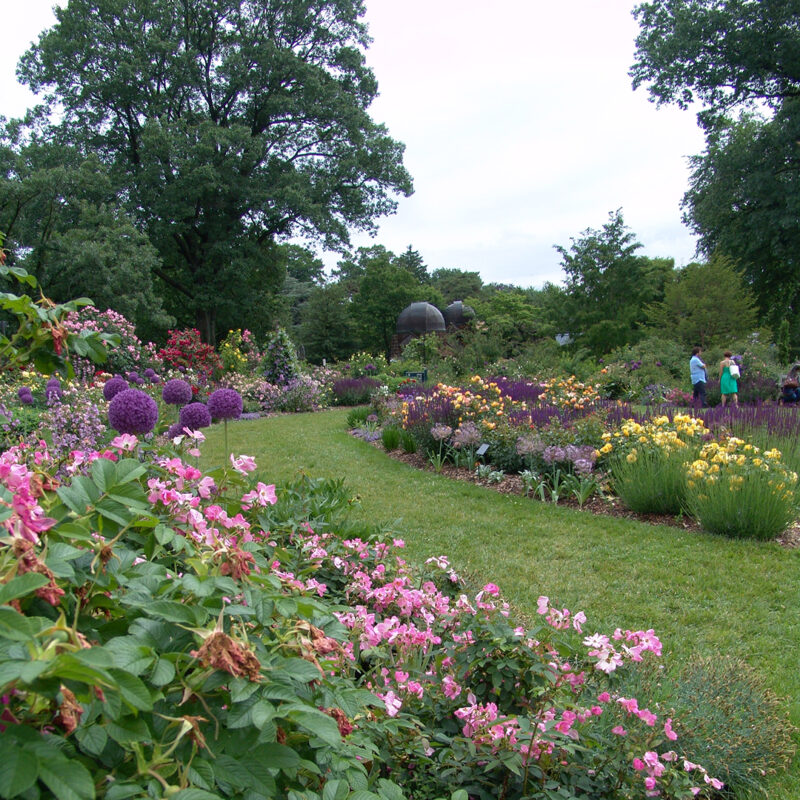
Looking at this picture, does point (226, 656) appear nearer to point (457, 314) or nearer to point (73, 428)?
point (73, 428)

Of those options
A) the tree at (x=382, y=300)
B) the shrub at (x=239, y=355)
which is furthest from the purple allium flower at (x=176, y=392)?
the tree at (x=382, y=300)

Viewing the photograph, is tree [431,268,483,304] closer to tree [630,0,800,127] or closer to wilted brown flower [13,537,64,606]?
tree [630,0,800,127]

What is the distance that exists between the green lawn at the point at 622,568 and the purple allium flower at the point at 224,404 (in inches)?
48.2

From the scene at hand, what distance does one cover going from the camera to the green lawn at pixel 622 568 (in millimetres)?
2975

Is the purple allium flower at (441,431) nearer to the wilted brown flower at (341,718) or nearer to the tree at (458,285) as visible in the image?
the wilted brown flower at (341,718)

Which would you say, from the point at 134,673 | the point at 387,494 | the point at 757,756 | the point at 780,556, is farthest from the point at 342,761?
the point at 387,494

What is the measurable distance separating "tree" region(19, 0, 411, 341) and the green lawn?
18122 mm

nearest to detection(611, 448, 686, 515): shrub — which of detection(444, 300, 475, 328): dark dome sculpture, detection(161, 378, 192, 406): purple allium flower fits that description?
detection(161, 378, 192, 406): purple allium flower

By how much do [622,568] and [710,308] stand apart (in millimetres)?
18472

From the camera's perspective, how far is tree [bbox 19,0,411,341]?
20.9m

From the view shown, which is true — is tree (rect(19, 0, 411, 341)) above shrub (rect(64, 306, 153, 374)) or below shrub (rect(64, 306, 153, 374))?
above

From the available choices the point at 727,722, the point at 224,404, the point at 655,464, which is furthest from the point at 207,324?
the point at 727,722

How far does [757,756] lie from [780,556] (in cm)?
253

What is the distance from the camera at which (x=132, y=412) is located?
288 cm
